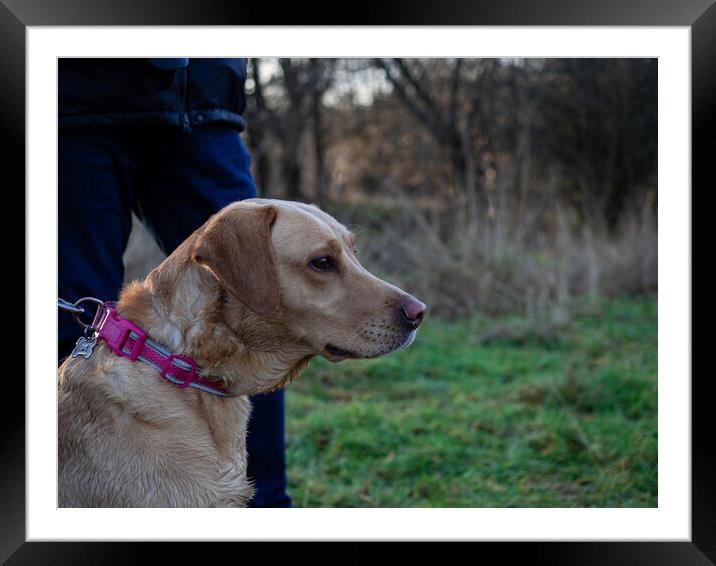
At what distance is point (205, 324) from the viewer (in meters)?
2.23

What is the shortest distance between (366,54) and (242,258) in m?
0.74

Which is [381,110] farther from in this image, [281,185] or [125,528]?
[125,528]

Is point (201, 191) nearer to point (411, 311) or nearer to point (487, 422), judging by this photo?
point (411, 311)

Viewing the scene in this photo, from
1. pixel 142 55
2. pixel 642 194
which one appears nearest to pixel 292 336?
pixel 142 55

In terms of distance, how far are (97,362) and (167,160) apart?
2.79 feet

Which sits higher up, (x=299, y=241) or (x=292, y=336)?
(x=299, y=241)

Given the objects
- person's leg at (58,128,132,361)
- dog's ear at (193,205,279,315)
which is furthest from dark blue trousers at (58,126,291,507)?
dog's ear at (193,205,279,315)

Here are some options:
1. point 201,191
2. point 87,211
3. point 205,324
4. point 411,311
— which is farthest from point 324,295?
point 87,211

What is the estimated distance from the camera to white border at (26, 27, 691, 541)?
86.4 inches

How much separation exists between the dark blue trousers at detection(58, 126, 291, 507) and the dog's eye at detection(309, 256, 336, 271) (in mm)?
595

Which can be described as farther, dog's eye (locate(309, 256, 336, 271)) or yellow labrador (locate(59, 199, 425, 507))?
dog's eye (locate(309, 256, 336, 271))

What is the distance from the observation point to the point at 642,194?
8062 millimetres

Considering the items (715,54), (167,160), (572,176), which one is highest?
(572,176)

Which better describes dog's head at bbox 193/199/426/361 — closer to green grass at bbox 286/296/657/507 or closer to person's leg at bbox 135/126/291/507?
person's leg at bbox 135/126/291/507
